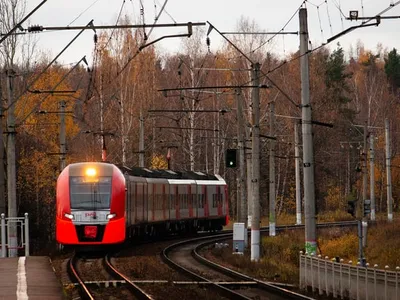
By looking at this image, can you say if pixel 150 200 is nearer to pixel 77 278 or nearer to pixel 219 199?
pixel 219 199

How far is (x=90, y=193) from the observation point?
3384cm

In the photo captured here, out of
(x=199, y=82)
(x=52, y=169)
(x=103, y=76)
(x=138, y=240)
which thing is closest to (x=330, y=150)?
(x=199, y=82)

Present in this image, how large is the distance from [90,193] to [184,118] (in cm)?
4238

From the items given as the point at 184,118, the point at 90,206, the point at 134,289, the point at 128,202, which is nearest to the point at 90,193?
the point at 90,206

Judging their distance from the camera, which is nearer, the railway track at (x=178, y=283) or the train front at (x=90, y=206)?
the railway track at (x=178, y=283)

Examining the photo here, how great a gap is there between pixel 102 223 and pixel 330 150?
51472 millimetres

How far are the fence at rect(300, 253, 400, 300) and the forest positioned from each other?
2776cm

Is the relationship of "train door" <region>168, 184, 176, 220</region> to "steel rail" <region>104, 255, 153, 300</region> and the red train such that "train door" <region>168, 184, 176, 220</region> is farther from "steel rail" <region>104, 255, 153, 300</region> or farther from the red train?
"steel rail" <region>104, 255, 153, 300</region>

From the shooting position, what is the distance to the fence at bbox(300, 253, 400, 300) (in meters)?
19.0

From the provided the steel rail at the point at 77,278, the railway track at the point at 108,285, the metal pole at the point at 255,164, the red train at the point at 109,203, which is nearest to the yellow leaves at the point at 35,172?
the red train at the point at 109,203

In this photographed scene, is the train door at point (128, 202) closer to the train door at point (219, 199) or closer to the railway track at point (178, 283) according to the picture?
the railway track at point (178, 283)

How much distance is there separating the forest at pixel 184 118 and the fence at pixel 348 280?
1093 inches

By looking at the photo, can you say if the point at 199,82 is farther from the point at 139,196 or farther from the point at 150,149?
the point at 139,196

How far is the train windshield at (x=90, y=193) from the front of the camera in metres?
33.7
